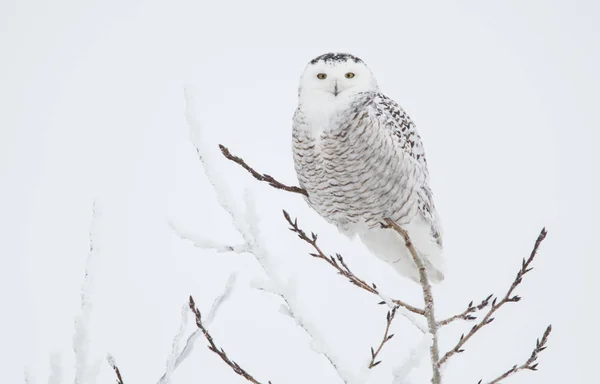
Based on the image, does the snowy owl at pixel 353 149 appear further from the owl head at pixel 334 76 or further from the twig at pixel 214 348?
the twig at pixel 214 348

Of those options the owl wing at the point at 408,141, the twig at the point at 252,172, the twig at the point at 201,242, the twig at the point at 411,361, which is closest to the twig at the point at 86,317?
the twig at the point at 201,242

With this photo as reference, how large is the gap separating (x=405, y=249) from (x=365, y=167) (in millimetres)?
756

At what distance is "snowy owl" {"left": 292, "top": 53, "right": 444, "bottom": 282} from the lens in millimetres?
4105

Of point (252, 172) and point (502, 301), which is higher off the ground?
point (252, 172)

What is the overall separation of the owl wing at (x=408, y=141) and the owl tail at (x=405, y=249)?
7 centimetres

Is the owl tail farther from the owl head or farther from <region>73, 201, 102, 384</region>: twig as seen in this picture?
<region>73, 201, 102, 384</region>: twig

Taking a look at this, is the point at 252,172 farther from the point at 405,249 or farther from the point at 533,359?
the point at 405,249

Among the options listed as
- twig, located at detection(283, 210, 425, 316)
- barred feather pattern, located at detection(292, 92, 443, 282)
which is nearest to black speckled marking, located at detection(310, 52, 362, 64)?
barred feather pattern, located at detection(292, 92, 443, 282)

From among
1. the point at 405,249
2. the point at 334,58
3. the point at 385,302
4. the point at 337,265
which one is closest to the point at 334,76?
the point at 334,58

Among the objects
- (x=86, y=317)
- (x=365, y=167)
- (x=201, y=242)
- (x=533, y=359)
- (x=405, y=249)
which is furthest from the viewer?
(x=405, y=249)

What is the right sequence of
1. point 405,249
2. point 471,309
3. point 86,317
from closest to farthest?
1. point 86,317
2. point 471,309
3. point 405,249

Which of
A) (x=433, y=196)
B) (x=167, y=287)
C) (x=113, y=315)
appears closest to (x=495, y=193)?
(x=167, y=287)

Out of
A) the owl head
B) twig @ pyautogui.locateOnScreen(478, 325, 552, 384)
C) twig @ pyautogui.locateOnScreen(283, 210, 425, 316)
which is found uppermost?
the owl head

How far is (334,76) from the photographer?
13.4 ft
